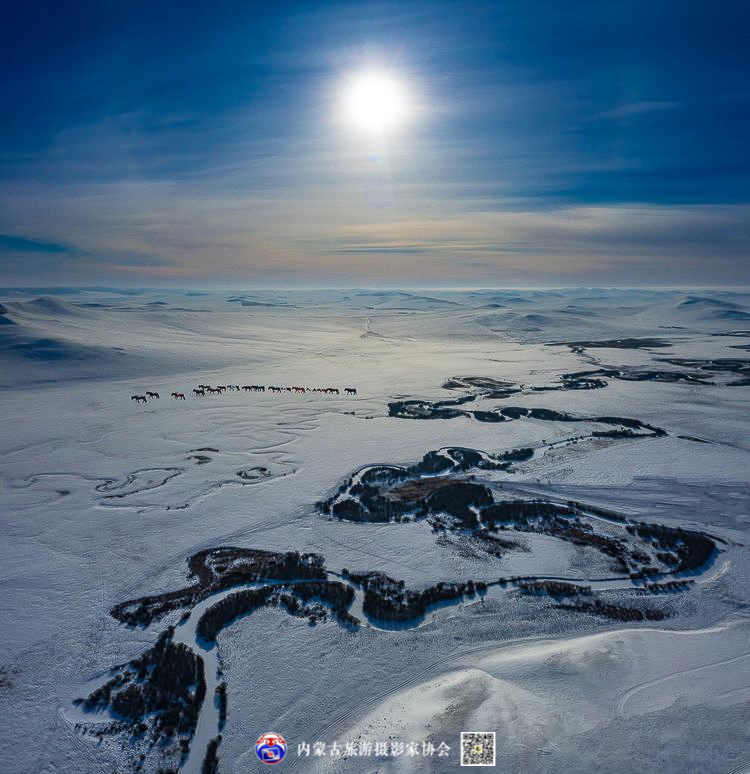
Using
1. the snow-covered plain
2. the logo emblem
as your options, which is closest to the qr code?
the snow-covered plain

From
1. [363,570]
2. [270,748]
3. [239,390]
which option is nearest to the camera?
[270,748]

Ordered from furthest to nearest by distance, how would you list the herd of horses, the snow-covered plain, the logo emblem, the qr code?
1. the herd of horses
2. the snow-covered plain
3. the logo emblem
4. the qr code

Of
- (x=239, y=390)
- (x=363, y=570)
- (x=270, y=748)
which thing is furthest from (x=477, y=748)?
(x=239, y=390)

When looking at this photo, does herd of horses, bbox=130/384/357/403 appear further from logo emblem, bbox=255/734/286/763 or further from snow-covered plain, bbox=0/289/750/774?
logo emblem, bbox=255/734/286/763

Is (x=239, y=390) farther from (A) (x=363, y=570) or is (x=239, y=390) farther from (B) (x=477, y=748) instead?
(B) (x=477, y=748)

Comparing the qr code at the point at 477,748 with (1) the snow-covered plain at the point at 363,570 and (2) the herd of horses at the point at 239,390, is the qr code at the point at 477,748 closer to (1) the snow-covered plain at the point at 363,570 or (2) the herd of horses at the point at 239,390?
(1) the snow-covered plain at the point at 363,570

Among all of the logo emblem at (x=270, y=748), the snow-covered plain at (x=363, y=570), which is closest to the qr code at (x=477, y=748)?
the snow-covered plain at (x=363, y=570)
